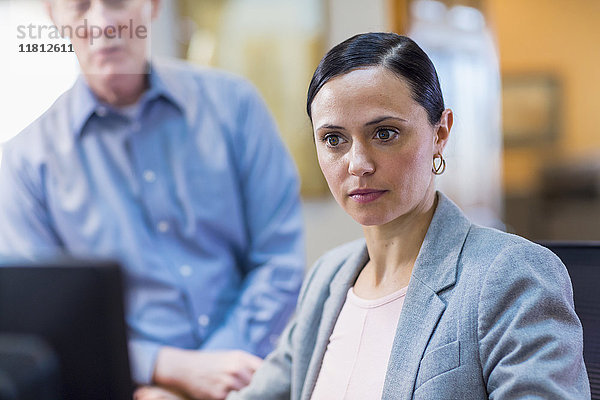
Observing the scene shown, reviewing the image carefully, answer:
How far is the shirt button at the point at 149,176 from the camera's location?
188cm

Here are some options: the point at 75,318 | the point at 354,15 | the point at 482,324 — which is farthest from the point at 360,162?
the point at 354,15

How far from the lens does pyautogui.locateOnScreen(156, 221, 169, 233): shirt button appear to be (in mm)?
1870

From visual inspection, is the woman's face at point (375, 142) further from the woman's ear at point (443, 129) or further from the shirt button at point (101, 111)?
the shirt button at point (101, 111)

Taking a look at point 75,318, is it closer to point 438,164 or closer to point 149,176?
point 438,164

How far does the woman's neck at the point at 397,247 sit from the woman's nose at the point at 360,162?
0.46ft

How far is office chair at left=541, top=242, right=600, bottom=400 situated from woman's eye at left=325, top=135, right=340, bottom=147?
49cm

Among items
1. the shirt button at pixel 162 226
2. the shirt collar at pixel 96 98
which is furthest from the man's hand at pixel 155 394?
the shirt collar at pixel 96 98

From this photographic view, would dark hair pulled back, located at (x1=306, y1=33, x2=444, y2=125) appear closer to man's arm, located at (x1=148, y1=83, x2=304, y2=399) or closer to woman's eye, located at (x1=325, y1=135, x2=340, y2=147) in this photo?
woman's eye, located at (x1=325, y1=135, x2=340, y2=147)

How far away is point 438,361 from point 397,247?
235 mm

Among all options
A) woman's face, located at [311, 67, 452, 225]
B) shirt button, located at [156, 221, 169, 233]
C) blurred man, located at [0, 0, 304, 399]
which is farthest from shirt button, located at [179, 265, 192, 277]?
woman's face, located at [311, 67, 452, 225]

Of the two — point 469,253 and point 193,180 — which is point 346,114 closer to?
point 469,253

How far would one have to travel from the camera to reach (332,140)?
3.59 feet

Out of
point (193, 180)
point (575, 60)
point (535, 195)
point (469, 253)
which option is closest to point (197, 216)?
point (193, 180)

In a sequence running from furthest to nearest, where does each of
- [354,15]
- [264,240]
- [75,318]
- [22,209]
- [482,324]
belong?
[354,15] < [264,240] < [22,209] < [482,324] < [75,318]
